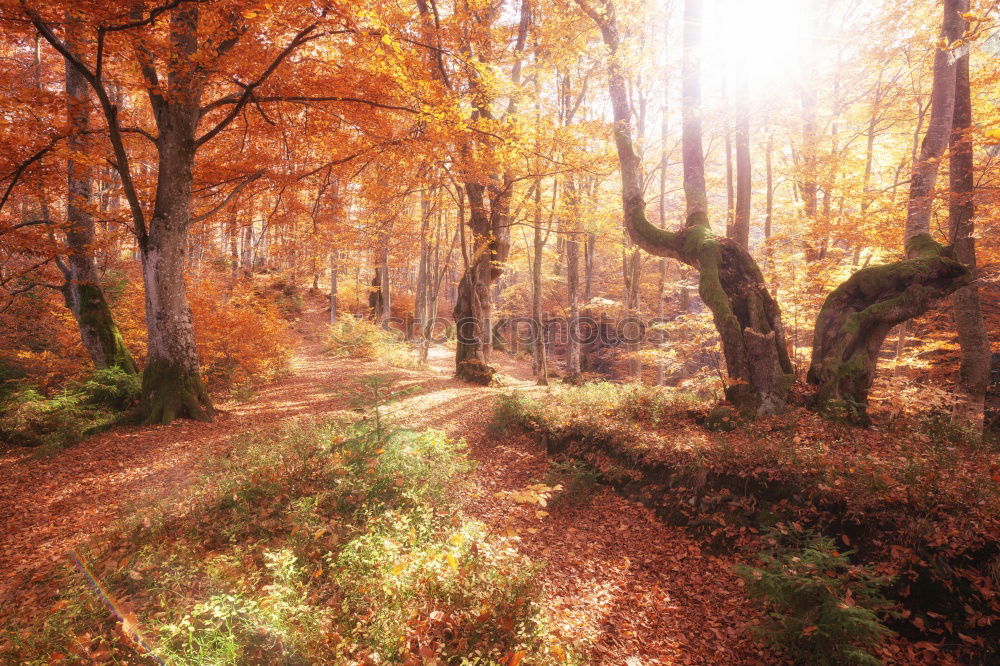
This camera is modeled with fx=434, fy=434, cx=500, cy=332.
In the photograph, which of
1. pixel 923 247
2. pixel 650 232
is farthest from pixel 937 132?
pixel 650 232

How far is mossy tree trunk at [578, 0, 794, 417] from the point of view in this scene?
765cm

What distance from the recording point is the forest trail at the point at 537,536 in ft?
13.6

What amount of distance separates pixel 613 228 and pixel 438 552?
12.0 m

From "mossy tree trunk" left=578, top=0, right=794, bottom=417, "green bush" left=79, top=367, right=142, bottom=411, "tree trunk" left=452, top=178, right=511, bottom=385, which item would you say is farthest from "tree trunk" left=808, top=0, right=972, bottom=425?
"green bush" left=79, top=367, right=142, bottom=411

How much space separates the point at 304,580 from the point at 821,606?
4387 millimetres

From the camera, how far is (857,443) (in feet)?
19.8

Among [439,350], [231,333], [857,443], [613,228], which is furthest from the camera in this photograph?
[439,350]

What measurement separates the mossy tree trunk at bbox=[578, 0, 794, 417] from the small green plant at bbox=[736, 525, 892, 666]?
375 cm

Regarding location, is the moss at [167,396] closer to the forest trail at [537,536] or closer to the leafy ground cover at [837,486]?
the forest trail at [537,536]

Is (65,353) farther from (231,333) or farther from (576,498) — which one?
(576,498)

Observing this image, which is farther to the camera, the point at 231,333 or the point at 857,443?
the point at 231,333

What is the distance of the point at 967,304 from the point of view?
8.46 metres

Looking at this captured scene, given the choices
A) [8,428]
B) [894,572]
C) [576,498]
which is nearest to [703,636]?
[894,572]

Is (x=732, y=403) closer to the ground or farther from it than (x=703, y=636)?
farther from it
